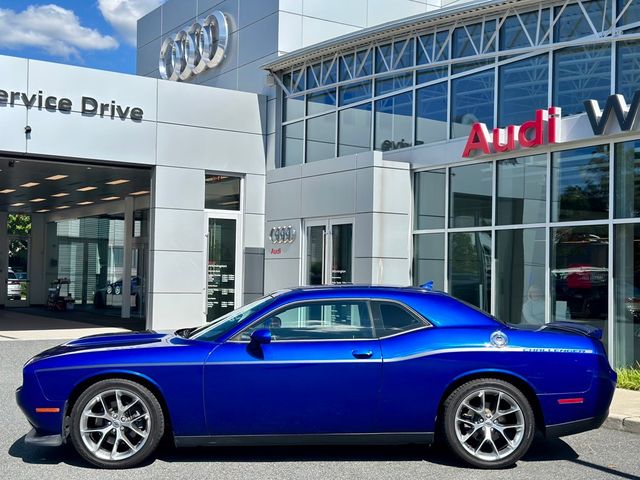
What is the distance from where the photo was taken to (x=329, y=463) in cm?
632

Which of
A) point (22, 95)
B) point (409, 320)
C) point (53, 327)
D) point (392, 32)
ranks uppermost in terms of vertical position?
point (392, 32)

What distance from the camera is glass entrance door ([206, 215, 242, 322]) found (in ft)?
59.4

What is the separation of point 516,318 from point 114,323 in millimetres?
12405

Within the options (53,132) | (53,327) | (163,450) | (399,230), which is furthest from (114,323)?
(163,450)

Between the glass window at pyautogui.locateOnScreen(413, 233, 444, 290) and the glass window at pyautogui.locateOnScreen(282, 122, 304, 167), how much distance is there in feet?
14.3

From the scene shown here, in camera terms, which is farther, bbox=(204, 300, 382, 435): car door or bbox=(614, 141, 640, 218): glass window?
bbox=(614, 141, 640, 218): glass window

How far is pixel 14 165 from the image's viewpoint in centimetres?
1734

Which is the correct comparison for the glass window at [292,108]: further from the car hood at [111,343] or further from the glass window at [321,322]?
the glass window at [321,322]

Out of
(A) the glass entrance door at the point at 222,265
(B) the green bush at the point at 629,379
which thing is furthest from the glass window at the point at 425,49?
(B) the green bush at the point at 629,379

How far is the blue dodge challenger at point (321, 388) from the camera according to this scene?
19.9ft

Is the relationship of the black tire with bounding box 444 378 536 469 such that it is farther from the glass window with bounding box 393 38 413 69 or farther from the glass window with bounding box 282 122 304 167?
the glass window with bounding box 282 122 304 167

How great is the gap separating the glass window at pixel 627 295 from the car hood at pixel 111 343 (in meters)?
7.05

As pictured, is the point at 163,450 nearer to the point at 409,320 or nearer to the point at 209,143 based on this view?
the point at 409,320

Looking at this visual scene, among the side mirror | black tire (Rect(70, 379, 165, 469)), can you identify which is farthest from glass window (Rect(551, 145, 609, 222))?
black tire (Rect(70, 379, 165, 469))
